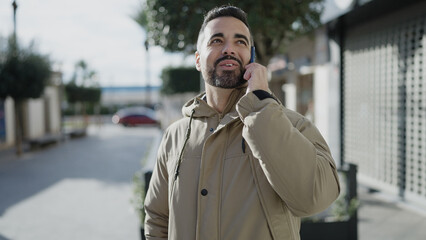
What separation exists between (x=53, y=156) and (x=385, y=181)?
11.7 metres

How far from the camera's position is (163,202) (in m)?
1.83

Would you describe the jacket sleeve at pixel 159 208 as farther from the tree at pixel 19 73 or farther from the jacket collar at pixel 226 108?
the tree at pixel 19 73

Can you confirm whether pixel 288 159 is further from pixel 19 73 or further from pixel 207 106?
pixel 19 73

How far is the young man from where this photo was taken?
1294 millimetres

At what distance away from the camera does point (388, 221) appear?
5230 millimetres

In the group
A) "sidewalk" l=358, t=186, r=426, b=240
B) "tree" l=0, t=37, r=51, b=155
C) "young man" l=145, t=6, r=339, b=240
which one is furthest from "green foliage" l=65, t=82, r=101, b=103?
"young man" l=145, t=6, r=339, b=240

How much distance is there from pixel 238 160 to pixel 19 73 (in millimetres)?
13430

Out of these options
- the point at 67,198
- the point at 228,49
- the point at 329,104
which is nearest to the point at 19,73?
the point at 67,198

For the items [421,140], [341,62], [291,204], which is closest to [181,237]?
[291,204]

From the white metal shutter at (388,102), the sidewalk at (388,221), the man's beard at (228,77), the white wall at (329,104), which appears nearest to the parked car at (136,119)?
the white wall at (329,104)

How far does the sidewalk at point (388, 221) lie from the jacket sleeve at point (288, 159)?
381 cm

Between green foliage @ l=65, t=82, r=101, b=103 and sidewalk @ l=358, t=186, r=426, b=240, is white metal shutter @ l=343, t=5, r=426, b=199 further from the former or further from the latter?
green foliage @ l=65, t=82, r=101, b=103

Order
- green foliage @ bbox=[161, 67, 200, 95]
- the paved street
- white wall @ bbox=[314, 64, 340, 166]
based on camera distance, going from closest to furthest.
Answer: the paved street → white wall @ bbox=[314, 64, 340, 166] → green foliage @ bbox=[161, 67, 200, 95]

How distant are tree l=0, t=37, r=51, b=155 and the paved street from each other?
237 centimetres
